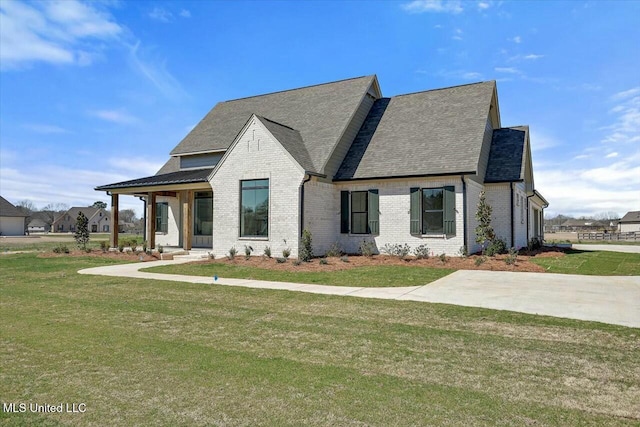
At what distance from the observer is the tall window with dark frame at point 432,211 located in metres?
16.9

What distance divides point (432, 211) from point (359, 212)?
3.27m

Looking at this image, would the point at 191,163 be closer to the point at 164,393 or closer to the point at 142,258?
the point at 142,258

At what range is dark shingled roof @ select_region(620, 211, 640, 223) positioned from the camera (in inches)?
3181

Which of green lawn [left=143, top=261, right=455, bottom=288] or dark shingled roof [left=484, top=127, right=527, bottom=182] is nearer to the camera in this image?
green lawn [left=143, top=261, right=455, bottom=288]

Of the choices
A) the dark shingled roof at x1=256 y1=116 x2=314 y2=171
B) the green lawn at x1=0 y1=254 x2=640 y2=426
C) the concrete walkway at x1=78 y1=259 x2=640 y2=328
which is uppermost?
the dark shingled roof at x1=256 y1=116 x2=314 y2=171

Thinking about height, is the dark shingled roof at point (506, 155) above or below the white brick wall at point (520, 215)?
above

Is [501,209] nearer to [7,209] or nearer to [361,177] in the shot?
[361,177]

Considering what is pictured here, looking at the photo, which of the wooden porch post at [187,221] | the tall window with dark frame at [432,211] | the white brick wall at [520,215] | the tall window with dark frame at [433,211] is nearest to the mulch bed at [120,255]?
the wooden porch post at [187,221]

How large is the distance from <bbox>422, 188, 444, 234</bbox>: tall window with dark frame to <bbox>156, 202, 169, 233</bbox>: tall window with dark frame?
49.7 feet

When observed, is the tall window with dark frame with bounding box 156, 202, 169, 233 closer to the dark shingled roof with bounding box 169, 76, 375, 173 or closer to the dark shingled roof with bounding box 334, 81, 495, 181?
the dark shingled roof with bounding box 169, 76, 375, 173

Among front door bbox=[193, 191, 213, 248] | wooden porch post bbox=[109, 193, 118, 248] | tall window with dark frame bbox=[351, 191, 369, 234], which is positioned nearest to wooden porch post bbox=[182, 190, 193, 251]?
front door bbox=[193, 191, 213, 248]

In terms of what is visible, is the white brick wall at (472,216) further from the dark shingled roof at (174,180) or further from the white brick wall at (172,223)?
the white brick wall at (172,223)

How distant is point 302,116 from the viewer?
72.0 feet

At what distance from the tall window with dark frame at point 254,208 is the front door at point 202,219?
4.38 metres
